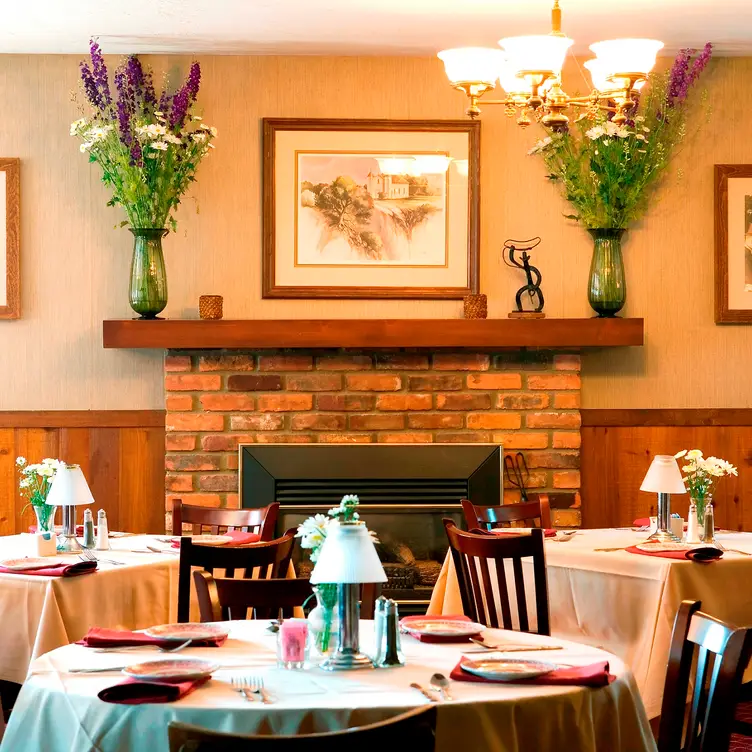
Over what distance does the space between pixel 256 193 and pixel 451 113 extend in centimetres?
108

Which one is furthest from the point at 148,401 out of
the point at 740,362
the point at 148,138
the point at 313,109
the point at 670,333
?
the point at 740,362

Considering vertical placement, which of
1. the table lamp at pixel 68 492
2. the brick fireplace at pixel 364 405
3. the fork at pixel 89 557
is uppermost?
the brick fireplace at pixel 364 405

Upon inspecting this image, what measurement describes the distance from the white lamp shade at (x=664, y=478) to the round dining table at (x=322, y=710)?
1.83 metres

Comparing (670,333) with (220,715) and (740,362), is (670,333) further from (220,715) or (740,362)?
(220,715)

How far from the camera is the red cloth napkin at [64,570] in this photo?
365cm

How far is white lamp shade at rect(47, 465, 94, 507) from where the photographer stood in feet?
13.4

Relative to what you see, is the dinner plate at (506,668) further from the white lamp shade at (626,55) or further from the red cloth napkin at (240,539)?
the white lamp shade at (626,55)

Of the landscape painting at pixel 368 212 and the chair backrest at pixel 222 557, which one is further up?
the landscape painting at pixel 368 212

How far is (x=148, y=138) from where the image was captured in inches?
212

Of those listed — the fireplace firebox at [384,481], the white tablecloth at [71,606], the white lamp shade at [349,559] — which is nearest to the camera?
the white lamp shade at [349,559]

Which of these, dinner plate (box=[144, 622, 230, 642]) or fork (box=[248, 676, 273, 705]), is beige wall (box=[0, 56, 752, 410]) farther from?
fork (box=[248, 676, 273, 705])

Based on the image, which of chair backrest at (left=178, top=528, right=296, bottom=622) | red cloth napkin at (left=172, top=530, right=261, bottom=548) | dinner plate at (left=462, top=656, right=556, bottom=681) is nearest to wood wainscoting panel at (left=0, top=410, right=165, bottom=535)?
red cloth napkin at (left=172, top=530, right=261, bottom=548)

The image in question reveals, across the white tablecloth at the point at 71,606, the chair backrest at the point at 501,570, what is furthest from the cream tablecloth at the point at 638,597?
the white tablecloth at the point at 71,606

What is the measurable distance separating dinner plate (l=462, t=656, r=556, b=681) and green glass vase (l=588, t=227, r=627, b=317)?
11.2ft
